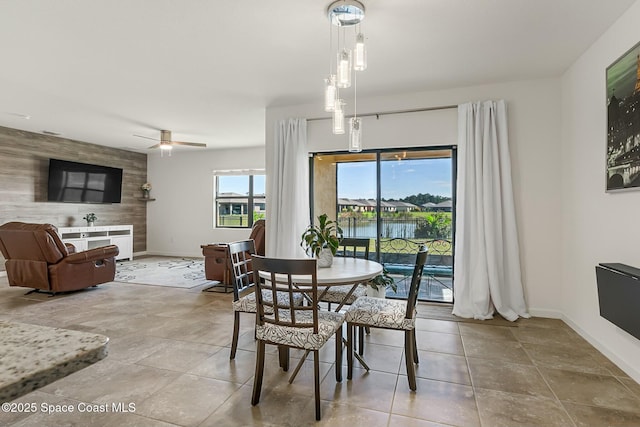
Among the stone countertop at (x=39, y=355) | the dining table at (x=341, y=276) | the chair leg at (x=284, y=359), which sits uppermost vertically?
the stone countertop at (x=39, y=355)

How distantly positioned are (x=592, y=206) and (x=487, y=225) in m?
0.94

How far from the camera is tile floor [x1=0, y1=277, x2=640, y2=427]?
1.96 m

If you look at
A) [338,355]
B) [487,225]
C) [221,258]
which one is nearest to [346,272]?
[338,355]

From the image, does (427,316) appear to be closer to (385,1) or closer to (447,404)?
(447,404)

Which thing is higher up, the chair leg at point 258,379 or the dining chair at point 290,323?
the dining chair at point 290,323

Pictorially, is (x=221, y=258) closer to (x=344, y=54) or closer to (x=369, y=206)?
(x=369, y=206)

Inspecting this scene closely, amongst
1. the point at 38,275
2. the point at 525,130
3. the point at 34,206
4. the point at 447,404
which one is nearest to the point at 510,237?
the point at 525,130

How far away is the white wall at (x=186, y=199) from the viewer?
8.11 meters

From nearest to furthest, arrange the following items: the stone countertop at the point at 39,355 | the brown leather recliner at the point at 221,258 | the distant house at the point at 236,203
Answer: the stone countertop at the point at 39,355 < the brown leather recliner at the point at 221,258 < the distant house at the point at 236,203

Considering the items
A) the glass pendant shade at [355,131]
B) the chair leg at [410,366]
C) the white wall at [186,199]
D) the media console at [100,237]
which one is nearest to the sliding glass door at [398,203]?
the glass pendant shade at [355,131]

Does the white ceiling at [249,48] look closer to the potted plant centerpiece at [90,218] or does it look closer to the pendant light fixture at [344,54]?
the pendant light fixture at [344,54]

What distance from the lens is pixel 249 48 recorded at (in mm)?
2986

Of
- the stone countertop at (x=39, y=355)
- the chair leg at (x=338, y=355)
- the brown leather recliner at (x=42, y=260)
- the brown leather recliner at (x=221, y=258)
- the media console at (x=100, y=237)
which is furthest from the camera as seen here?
the media console at (x=100, y=237)

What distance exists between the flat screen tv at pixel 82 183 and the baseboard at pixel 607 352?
854 centimetres
